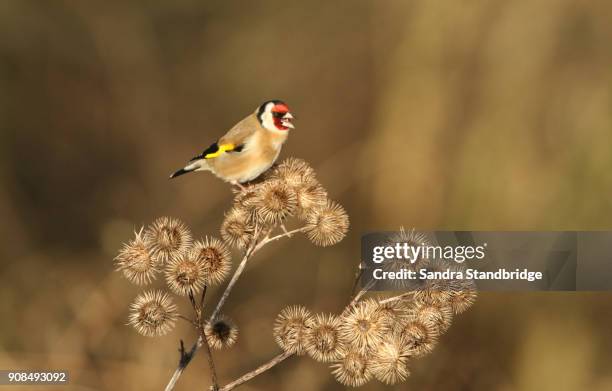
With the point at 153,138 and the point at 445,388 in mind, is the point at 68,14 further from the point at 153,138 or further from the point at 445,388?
the point at 445,388

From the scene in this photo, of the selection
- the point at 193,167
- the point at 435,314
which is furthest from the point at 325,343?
the point at 193,167

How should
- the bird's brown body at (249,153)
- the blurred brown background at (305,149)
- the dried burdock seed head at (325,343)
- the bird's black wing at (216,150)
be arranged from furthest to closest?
the blurred brown background at (305,149) < the bird's black wing at (216,150) < the bird's brown body at (249,153) < the dried burdock seed head at (325,343)

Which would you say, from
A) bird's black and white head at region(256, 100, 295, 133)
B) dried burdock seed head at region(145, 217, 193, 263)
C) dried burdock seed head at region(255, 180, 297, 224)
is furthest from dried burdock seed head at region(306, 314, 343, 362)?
bird's black and white head at region(256, 100, 295, 133)

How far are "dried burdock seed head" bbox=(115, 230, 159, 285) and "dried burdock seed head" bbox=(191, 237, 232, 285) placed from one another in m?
0.19

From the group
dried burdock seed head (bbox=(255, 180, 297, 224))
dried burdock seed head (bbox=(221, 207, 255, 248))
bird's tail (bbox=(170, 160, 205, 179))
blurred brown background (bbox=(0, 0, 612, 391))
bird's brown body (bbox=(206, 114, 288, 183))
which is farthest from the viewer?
blurred brown background (bbox=(0, 0, 612, 391))

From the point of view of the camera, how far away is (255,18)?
703cm

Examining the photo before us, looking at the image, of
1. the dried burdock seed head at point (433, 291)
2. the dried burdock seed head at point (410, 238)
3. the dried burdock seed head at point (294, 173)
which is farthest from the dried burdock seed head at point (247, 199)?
the dried burdock seed head at point (433, 291)

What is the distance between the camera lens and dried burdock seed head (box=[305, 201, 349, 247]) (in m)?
3.62

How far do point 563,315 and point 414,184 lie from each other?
152cm

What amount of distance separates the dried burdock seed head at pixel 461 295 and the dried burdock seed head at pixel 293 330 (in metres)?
0.65

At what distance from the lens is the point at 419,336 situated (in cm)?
329

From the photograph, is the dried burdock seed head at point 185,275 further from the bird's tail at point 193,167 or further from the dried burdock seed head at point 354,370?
the bird's tail at point 193,167

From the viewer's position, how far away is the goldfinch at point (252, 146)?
15.5ft

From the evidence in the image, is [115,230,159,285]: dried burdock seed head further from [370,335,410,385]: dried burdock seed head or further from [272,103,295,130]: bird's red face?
[272,103,295,130]: bird's red face
